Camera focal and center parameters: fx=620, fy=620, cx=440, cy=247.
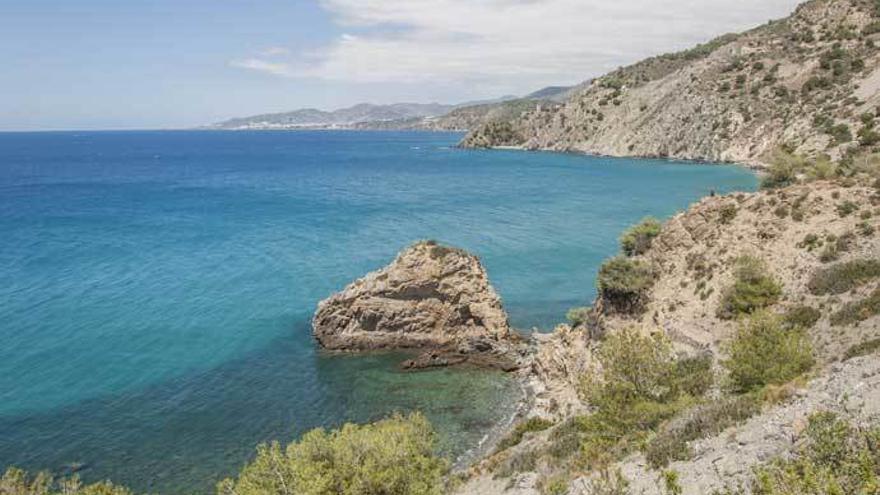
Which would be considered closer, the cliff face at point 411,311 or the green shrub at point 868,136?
the cliff face at point 411,311

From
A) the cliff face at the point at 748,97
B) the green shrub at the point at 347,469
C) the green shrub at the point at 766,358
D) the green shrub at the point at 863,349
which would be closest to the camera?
the green shrub at the point at 347,469

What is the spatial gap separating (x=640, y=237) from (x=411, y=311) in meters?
14.7

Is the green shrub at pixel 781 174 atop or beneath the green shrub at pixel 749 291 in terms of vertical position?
atop

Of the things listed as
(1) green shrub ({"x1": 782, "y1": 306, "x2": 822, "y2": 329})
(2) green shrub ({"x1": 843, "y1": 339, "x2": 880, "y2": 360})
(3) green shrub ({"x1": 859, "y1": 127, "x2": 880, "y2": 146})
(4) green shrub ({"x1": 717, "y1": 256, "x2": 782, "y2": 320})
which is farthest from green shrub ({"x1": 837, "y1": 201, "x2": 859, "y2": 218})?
(3) green shrub ({"x1": 859, "y1": 127, "x2": 880, "y2": 146})

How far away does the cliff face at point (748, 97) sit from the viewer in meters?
102

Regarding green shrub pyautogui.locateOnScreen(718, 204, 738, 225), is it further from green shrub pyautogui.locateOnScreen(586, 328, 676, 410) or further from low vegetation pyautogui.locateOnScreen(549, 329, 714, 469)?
green shrub pyautogui.locateOnScreen(586, 328, 676, 410)

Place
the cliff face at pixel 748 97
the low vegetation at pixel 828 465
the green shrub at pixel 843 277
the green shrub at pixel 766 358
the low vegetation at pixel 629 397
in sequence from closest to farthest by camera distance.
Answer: the low vegetation at pixel 828 465, the low vegetation at pixel 629 397, the green shrub at pixel 766 358, the green shrub at pixel 843 277, the cliff face at pixel 748 97

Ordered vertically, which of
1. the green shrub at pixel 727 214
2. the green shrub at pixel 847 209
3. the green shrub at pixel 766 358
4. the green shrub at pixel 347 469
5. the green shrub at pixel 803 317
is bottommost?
the green shrub at pixel 347 469

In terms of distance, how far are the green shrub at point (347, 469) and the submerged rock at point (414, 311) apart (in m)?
21.7

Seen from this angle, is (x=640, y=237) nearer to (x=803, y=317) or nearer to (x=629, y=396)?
(x=803, y=317)

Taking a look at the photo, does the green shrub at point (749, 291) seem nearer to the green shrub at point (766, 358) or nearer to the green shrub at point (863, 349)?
the green shrub at point (863, 349)

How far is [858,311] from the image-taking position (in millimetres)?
23016

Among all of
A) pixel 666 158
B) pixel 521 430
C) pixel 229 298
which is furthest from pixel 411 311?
pixel 666 158


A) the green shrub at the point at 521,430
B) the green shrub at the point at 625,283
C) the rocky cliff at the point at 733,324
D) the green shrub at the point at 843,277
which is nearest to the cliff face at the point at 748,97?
the rocky cliff at the point at 733,324
